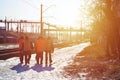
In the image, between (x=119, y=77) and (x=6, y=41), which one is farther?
(x=6, y=41)

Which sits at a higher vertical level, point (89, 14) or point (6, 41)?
point (89, 14)

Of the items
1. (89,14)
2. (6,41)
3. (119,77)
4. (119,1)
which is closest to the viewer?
(119,77)

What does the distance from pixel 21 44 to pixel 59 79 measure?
25.9 ft

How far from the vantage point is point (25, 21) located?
135125 millimetres

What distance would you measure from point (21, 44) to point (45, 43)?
163 cm

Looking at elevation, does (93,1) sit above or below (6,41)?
above

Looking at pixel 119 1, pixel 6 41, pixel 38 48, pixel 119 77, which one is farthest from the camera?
pixel 6 41

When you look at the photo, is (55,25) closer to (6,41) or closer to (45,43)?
(6,41)

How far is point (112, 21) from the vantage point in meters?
29.4

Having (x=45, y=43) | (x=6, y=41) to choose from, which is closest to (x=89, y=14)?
(x=45, y=43)

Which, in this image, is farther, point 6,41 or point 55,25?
point 55,25

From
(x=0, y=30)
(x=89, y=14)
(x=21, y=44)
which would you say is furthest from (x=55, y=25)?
(x=21, y=44)

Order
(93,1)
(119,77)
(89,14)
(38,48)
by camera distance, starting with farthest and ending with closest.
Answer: (89,14) → (93,1) → (38,48) → (119,77)

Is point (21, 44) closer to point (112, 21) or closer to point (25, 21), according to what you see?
point (112, 21)
